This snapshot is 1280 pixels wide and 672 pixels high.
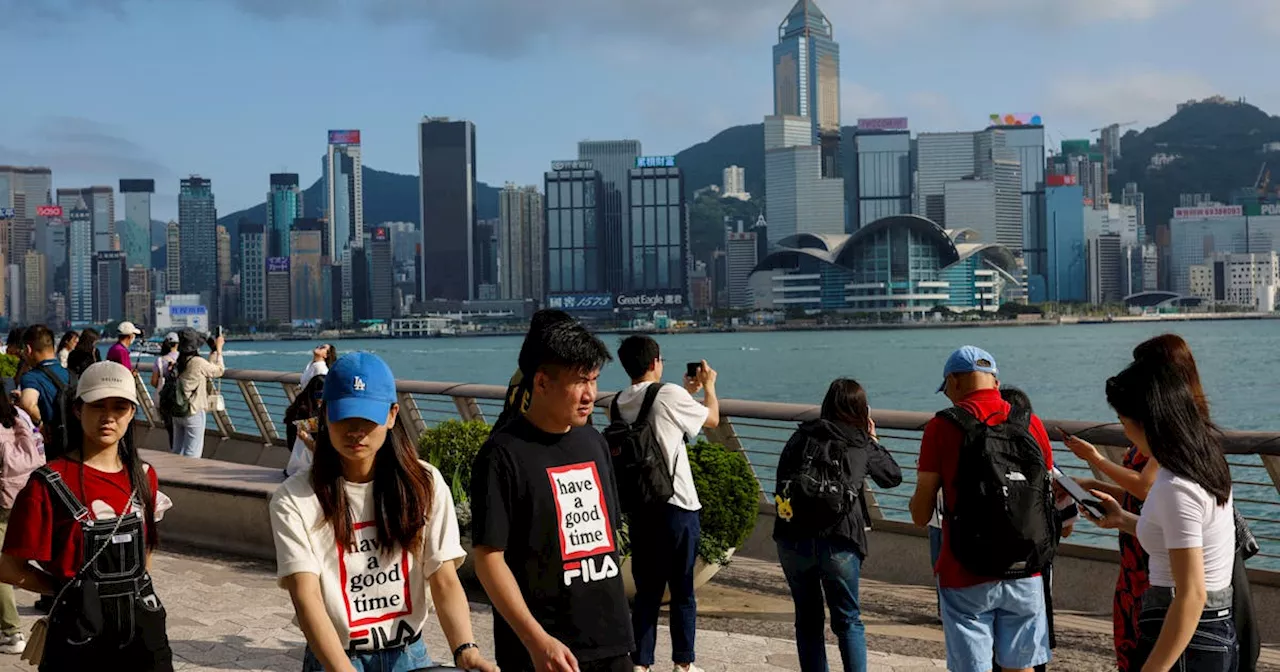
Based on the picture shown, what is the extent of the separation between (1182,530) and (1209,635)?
1.04ft

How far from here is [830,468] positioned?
568 centimetres

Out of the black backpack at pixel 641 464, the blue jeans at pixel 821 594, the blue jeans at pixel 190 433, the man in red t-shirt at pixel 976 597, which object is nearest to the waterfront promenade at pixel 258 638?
the blue jeans at pixel 821 594

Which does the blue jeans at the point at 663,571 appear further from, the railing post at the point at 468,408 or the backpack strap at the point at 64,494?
the railing post at the point at 468,408

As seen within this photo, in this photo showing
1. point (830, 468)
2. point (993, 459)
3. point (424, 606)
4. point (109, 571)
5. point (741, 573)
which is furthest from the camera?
point (741, 573)

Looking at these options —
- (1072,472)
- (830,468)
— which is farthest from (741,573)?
(1072,472)

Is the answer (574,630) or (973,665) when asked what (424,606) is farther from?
(973,665)

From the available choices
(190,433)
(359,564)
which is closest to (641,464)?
(359,564)

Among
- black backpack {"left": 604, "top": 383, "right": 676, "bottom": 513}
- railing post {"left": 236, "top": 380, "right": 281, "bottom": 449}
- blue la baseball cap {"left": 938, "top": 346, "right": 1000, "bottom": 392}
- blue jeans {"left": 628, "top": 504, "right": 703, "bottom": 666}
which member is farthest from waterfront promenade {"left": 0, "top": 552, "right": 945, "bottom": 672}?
railing post {"left": 236, "top": 380, "right": 281, "bottom": 449}

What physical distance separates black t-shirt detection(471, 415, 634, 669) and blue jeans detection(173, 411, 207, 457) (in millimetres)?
A: 10535

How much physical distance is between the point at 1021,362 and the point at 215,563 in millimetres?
101468

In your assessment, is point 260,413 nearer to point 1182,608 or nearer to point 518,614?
point 518,614

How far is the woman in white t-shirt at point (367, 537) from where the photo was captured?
3.43 meters

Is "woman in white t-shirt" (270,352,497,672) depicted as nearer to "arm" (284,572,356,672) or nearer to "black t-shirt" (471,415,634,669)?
"arm" (284,572,356,672)

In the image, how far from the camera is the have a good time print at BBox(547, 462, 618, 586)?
371 centimetres
